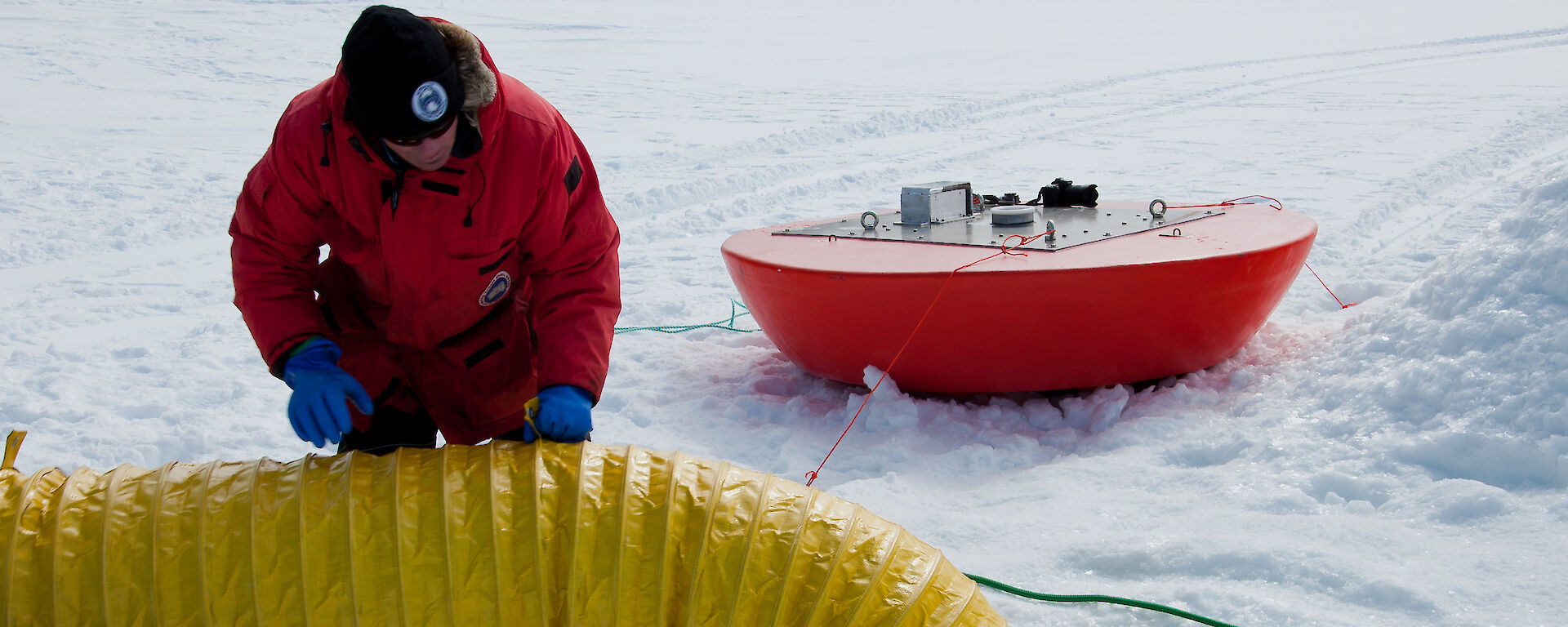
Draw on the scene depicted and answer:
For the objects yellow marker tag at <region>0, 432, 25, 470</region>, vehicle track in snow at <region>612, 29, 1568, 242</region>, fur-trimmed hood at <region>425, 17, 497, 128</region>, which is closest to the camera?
fur-trimmed hood at <region>425, 17, 497, 128</region>

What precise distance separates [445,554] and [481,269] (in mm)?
Answer: 517

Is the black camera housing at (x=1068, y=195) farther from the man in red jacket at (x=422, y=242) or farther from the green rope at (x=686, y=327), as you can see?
the man in red jacket at (x=422, y=242)

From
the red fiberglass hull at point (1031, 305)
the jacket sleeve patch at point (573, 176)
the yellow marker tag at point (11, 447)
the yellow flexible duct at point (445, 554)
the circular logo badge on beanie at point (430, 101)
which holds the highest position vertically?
the circular logo badge on beanie at point (430, 101)

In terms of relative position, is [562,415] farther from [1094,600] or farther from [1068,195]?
[1068,195]

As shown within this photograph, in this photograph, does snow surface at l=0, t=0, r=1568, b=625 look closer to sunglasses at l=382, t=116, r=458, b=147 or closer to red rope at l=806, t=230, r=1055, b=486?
red rope at l=806, t=230, r=1055, b=486

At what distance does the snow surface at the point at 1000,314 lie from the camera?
246cm

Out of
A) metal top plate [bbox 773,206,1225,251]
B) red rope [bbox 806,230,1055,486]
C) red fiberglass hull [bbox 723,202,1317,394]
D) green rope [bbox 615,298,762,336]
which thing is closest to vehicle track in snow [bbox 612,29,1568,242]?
green rope [bbox 615,298,762,336]

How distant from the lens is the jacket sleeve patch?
Result: 1.89 meters

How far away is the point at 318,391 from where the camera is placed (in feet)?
5.96

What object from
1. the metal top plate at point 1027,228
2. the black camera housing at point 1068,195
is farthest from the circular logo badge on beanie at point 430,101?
the black camera housing at point 1068,195

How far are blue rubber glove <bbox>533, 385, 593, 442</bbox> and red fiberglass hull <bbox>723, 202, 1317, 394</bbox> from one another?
1479mm

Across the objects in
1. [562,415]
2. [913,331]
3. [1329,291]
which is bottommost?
[1329,291]

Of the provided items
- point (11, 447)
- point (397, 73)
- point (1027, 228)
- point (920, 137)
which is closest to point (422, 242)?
point (397, 73)

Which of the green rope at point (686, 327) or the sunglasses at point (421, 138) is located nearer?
the sunglasses at point (421, 138)
